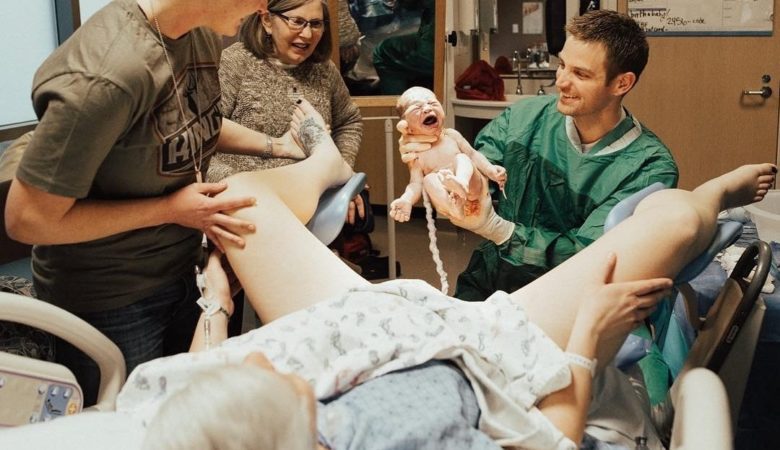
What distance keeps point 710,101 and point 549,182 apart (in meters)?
2.94

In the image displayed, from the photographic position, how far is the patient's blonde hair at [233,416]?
1033mm

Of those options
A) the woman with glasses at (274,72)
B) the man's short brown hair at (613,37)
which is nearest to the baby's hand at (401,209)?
the man's short brown hair at (613,37)

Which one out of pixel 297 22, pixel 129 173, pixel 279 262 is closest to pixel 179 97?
pixel 129 173

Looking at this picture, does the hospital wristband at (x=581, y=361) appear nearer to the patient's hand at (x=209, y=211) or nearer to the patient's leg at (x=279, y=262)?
the patient's leg at (x=279, y=262)

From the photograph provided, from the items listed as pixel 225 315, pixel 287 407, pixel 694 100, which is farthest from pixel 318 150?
pixel 694 100

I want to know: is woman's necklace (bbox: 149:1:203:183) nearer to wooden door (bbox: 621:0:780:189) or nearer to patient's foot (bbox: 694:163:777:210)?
patient's foot (bbox: 694:163:777:210)

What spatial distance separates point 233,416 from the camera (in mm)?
1042

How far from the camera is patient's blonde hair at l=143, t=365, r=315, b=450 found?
3.39 feet

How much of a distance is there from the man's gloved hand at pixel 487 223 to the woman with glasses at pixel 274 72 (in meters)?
1.02

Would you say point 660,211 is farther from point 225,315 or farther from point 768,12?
point 768,12

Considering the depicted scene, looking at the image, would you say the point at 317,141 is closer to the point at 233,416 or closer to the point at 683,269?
the point at 683,269

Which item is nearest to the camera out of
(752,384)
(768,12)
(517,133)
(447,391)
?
(447,391)

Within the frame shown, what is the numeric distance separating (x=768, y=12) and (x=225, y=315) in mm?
3987

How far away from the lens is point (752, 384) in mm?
2297
